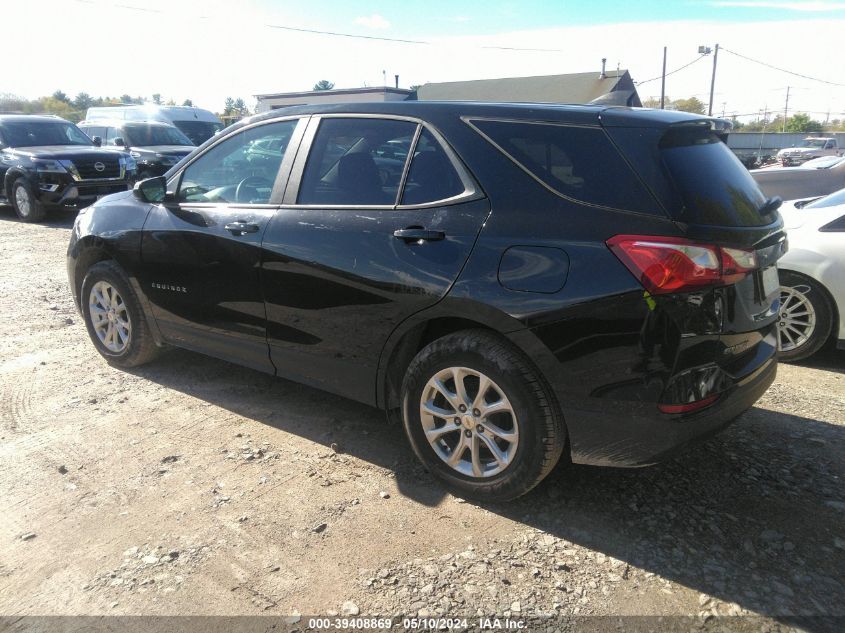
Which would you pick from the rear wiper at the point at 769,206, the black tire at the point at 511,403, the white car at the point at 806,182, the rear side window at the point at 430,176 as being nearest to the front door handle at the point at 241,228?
the rear side window at the point at 430,176

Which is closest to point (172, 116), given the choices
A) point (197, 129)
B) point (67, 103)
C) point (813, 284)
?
point (197, 129)

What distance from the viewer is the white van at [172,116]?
19172 millimetres

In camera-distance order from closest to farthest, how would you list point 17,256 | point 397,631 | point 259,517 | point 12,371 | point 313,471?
point 397,631, point 259,517, point 313,471, point 12,371, point 17,256

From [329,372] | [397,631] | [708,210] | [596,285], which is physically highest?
[708,210]

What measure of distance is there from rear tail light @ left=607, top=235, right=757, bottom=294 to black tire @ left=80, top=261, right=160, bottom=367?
3346mm

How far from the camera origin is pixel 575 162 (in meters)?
2.82

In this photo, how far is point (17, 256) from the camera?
9141 millimetres

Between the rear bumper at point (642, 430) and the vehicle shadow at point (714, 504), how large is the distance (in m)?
0.37

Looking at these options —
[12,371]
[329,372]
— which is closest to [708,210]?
[329,372]

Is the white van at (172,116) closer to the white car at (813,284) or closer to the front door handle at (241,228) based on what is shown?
the front door handle at (241,228)

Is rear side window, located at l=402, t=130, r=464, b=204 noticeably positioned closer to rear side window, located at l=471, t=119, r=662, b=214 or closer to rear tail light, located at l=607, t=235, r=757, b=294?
rear side window, located at l=471, t=119, r=662, b=214

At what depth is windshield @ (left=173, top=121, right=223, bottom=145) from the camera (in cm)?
2009

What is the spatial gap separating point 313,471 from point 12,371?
286cm

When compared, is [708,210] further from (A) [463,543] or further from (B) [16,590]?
(B) [16,590]
